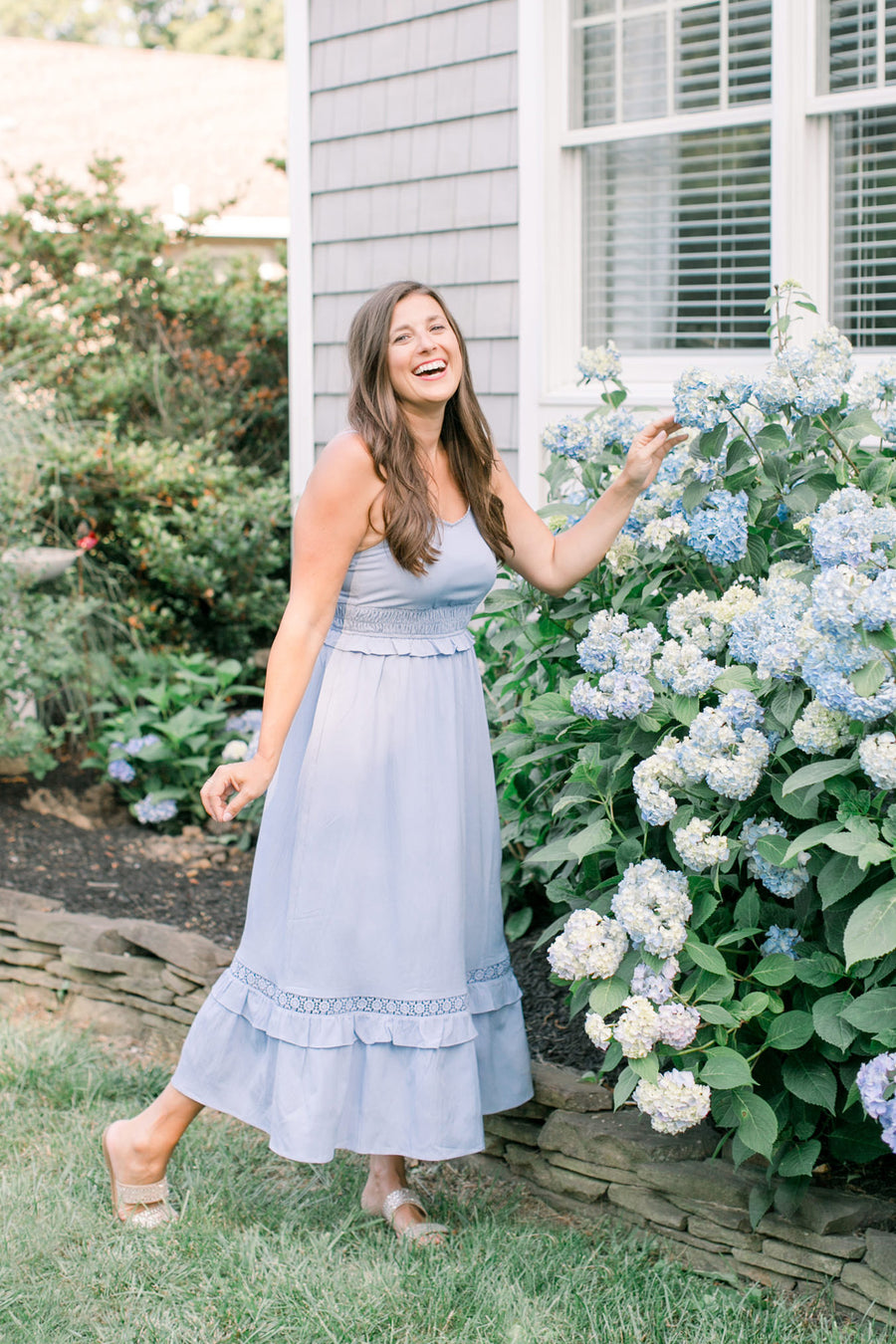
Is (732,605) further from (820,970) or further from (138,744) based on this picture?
(138,744)

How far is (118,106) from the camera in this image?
13.8 meters

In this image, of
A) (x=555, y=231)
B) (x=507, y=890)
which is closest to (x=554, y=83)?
(x=555, y=231)

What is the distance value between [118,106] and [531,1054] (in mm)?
13166

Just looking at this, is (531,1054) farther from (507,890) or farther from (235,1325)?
(235,1325)

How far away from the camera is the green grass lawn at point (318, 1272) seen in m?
2.32

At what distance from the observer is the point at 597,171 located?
433cm

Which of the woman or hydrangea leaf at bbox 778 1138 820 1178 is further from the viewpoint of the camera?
the woman

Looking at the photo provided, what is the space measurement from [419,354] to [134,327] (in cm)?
489

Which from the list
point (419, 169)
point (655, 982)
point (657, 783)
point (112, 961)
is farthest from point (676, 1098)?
point (419, 169)

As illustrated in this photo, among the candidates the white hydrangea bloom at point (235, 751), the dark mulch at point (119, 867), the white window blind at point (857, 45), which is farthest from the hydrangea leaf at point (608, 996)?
the white window blind at point (857, 45)

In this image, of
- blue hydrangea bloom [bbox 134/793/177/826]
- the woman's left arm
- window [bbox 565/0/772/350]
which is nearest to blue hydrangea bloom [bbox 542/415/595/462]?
the woman's left arm

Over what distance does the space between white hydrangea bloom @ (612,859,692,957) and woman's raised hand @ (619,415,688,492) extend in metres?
0.76

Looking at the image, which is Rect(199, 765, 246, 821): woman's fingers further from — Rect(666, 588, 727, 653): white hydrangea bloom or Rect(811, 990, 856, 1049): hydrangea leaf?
Rect(811, 990, 856, 1049): hydrangea leaf

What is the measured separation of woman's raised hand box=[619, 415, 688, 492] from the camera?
2502 millimetres
